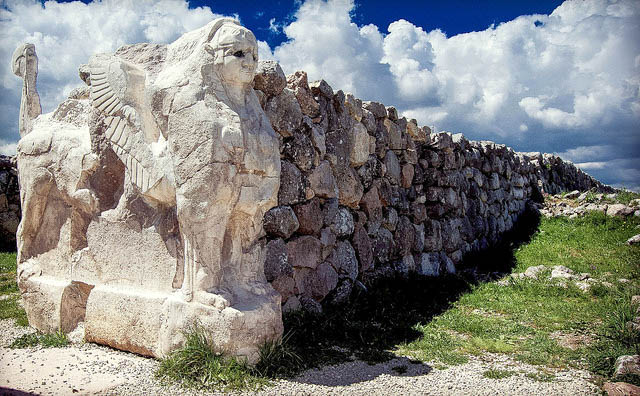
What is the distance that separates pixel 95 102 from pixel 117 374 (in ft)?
6.25

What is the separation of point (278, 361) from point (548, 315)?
3160mm

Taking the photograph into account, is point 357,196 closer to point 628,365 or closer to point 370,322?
point 370,322

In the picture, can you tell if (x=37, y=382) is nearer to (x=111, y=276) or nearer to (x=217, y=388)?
(x=111, y=276)

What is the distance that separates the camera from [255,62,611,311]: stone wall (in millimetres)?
4996

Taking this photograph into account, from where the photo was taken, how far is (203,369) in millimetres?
3307

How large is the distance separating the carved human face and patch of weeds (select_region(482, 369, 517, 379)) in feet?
8.68

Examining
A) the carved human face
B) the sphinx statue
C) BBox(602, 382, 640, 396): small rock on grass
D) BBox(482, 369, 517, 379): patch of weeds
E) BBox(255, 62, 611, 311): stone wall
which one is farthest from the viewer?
BBox(255, 62, 611, 311): stone wall

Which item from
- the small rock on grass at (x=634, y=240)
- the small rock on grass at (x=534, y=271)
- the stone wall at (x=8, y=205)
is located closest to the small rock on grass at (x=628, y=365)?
the small rock on grass at (x=534, y=271)

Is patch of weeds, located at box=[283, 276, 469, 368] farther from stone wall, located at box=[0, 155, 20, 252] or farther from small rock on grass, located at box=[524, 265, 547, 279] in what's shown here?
stone wall, located at box=[0, 155, 20, 252]

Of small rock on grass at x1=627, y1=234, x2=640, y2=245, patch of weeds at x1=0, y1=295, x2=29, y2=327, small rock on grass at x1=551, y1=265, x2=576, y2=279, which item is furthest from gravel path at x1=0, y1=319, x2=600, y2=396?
small rock on grass at x1=627, y1=234, x2=640, y2=245

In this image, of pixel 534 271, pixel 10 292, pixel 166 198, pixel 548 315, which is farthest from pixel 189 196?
pixel 534 271

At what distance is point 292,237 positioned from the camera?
5113mm

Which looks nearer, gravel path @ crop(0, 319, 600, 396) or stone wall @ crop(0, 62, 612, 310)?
gravel path @ crop(0, 319, 600, 396)

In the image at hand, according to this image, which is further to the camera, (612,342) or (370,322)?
(370,322)
